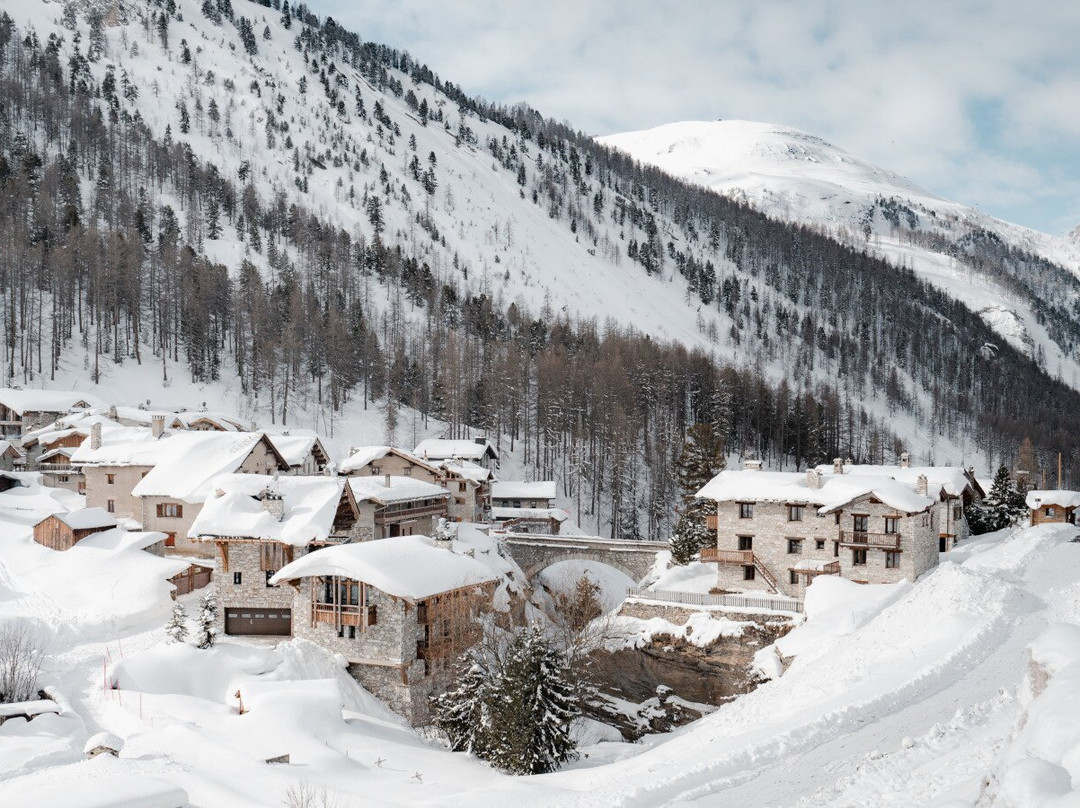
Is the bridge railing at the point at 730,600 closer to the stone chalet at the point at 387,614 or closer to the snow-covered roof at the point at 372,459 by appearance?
the stone chalet at the point at 387,614

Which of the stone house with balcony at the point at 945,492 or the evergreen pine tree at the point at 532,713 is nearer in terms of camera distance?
the evergreen pine tree at the point at 532,713

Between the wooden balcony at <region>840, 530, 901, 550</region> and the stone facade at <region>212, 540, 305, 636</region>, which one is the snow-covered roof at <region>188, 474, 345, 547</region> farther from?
the wooden balcony at <region>840, 530, 901, 550</region>

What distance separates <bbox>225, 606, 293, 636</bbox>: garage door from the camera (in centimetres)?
3925

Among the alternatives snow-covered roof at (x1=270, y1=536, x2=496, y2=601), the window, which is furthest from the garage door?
the window

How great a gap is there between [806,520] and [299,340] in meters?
78.7

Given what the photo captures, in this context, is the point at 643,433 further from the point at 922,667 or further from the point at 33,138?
the point at 33,138

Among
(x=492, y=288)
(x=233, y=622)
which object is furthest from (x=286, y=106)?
(x=233, y=622)

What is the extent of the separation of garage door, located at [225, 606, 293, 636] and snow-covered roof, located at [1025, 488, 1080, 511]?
189 ft

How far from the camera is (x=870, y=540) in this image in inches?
1843

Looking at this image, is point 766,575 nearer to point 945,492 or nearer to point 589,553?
point 589,553

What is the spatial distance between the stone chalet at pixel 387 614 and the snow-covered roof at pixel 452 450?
138 feet

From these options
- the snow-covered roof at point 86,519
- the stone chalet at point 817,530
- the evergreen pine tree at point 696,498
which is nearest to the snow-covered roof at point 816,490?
the stone chalet at point 817,530

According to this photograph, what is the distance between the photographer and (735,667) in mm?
43375

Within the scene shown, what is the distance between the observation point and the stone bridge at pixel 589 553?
57719 millimetres
